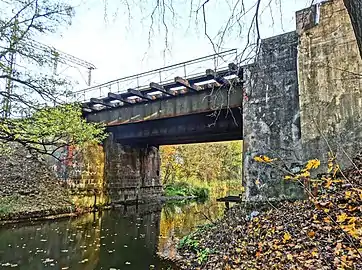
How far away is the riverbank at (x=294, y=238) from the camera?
345 cm

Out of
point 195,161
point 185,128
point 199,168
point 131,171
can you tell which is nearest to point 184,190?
point 199,168

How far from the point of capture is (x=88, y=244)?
728cm

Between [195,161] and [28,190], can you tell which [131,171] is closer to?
[28,190]

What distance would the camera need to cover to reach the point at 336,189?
17.7ft

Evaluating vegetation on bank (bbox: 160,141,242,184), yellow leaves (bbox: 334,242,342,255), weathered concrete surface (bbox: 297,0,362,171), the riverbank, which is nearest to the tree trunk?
the riverbank

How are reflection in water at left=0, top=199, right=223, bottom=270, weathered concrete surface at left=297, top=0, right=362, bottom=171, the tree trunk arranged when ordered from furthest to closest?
weathered concrete surface at left=297, top=0, right=362, bottom=171
reflection in water at left=0, top=199, right=223, bottom=270
the tree trunk

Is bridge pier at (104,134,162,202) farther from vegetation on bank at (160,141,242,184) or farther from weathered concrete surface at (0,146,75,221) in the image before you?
vegetation on bank at (160,141,242,184)

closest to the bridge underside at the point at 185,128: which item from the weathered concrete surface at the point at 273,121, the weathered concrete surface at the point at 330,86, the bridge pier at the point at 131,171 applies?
the bridge pier at the point at 131,171

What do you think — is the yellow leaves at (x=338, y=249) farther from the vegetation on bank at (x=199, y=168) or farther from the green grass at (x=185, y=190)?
the vegetation on bank at (x=199, y=168)

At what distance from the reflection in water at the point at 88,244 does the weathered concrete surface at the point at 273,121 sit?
278 cm

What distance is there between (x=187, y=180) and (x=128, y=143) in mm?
10288

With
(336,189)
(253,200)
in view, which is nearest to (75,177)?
(253,200)

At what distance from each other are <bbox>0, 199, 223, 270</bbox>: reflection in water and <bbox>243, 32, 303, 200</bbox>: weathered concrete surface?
2.78 m

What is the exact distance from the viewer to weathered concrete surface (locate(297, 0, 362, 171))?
628 centimetres
